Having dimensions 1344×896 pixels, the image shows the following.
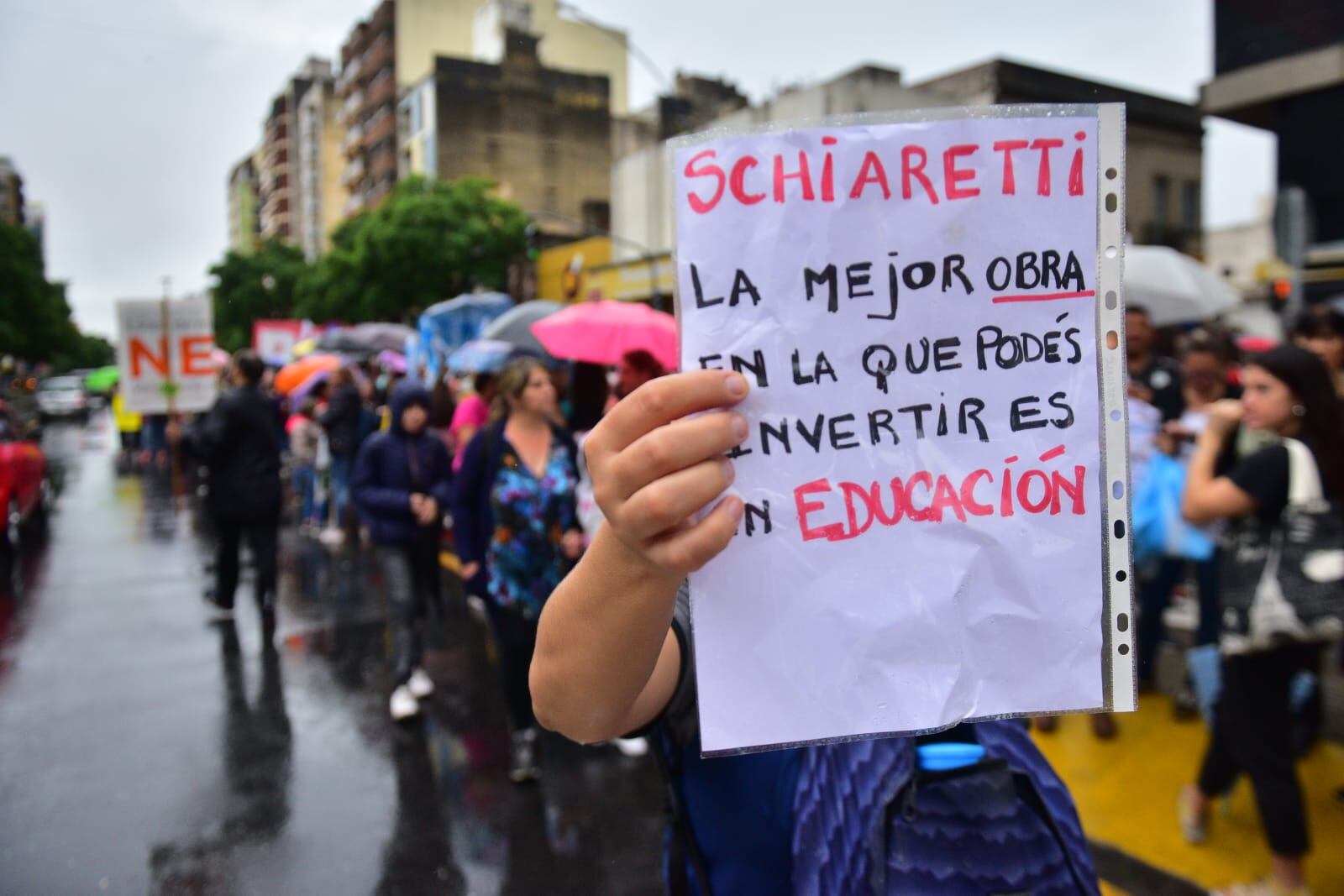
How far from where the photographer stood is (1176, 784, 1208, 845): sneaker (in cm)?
378

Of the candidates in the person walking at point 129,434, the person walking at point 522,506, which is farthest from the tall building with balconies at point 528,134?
the person walking at point 522,506

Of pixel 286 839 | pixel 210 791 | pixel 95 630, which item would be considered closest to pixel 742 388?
pixel 286 839

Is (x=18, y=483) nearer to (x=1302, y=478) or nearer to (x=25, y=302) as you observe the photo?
(x=1302, y=478)

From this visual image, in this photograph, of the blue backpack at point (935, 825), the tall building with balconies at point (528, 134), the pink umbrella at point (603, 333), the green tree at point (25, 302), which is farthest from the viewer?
the green tree at point (25, 302)

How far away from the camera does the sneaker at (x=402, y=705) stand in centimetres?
531

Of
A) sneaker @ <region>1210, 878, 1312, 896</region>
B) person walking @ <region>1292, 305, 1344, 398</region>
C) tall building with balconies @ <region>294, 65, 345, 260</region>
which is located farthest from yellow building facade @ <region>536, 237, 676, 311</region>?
tall building with balconies @ <region>294, 65, 345, 260</region>

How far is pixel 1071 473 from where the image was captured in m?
1.17

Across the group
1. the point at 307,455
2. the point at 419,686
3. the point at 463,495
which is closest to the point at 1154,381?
the point at 463,495

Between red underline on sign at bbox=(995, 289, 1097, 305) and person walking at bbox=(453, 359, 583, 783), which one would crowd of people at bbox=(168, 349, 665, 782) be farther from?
red underline on sign at bbox=(995, 289, 1097, 305)

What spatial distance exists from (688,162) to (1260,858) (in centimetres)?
389

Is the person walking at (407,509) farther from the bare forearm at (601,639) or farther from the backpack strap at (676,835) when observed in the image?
the bare forearm at (601,639)

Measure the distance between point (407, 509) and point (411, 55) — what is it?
62.6 metres

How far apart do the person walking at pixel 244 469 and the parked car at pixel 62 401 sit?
4257 centimetres

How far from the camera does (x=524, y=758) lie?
4.54m
